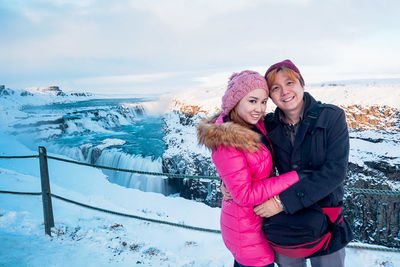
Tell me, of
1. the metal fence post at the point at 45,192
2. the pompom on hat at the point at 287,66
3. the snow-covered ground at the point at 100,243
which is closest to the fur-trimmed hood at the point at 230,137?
the pompom on hat at the point at 287,66

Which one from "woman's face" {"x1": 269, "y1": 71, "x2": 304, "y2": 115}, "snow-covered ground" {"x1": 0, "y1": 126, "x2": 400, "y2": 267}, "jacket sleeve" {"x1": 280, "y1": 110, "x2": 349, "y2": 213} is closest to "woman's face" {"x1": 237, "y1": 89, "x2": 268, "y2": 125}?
"woman's face" {"x1": 269, "y1": 71, "x2": 304, "y2": 115}

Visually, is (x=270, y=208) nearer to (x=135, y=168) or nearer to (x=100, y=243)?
(x=100, y=243)

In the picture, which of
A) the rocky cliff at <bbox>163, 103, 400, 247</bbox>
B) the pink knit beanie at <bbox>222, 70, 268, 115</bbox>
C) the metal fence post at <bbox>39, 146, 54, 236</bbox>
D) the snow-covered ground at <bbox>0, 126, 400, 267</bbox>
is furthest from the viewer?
the rocky cliff at <bbox>163, 103, 400, 247</bbox>

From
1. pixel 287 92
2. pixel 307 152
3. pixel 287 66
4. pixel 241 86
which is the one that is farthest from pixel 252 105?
pixel 307 152

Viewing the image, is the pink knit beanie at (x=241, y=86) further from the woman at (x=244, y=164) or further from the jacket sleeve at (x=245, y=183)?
the jacket sleeve at (x=245, y=183)

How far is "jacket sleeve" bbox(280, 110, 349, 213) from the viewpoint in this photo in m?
1.62

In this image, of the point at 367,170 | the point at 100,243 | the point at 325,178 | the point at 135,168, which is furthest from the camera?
the point at 135,168

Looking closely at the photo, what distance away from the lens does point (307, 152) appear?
1771 millimetres

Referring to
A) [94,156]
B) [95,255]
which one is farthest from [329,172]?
[94,156]

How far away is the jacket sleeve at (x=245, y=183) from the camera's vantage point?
1.66 m

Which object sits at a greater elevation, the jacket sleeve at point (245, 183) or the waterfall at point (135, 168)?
the jacket sleeve at point (245, 183)

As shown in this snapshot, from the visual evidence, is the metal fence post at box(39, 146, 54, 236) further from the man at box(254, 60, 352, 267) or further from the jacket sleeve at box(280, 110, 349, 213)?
the jacket sleeve at box(280, 110, 349, 213)

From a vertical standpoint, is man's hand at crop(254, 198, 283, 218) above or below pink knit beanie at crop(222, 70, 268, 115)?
below

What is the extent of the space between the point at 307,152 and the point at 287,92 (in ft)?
1.54
